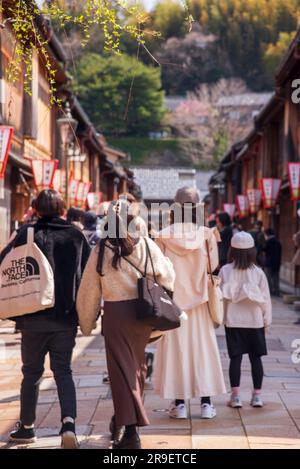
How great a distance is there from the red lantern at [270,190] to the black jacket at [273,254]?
20.8ft

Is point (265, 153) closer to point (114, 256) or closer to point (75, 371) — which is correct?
point (75, 371)

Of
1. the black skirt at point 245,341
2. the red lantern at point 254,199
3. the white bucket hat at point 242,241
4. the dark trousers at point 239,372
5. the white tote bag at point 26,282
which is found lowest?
the dark trousers at point 239,372

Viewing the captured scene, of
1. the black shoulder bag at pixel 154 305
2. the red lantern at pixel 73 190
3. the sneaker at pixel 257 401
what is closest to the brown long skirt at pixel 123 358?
the black shoulder bag at pixel 154 305

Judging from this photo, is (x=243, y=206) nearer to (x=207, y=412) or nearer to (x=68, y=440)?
(x=207, y=412)

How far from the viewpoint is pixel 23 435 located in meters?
5.75

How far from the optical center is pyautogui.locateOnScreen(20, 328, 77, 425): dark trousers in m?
5.63

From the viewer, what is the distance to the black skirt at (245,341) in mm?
7047

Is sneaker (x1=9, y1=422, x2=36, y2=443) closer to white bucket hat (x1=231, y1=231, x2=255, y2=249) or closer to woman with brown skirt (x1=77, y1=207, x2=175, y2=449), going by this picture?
woman with brown skirt (x1=77, y1=207, x2=175, y2=449)

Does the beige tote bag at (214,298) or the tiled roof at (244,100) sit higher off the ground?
the tiled roof at (244,100)

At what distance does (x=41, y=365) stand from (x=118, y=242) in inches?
43.3

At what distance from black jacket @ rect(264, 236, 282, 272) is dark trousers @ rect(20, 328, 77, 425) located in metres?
15.3

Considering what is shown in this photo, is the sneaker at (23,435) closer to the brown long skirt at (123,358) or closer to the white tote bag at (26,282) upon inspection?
the brown long skirt at (123,358)

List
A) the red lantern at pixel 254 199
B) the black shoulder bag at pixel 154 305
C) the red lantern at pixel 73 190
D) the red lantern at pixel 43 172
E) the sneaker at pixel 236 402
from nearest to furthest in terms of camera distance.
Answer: the black shoulder bag at pixel 154 305 → the sneaker at pixel 236 402 → the red lantern at pixel 43 172 → the red lantern at pixel 73 190 → the red lantern at pixel 254 199

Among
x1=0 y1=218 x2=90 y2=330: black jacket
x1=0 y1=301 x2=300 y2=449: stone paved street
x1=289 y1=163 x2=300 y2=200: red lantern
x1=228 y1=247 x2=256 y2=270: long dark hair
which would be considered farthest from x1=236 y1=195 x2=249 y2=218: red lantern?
x1=0 y1=218 x2=90 y2=330: black jacket
